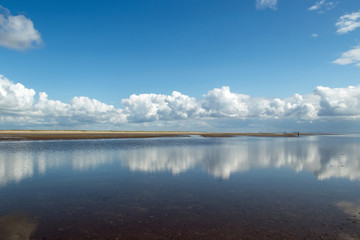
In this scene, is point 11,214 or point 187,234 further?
point 11,214

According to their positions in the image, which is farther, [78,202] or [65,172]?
[65,172]

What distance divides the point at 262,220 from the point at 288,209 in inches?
100

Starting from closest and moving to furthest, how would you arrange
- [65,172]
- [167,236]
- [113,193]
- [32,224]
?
[167,236] < [32,224] < [113,193] < [65,172]

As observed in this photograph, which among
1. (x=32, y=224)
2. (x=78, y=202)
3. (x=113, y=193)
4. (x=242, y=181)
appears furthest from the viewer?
(x=242, y=181)

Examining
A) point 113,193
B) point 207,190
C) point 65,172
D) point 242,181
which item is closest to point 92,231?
point 113,193

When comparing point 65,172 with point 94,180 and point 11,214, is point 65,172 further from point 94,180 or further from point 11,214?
point 11,214

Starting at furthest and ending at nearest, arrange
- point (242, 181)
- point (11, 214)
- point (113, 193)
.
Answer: point (242, 181), point (113, 193), point (11, 214)

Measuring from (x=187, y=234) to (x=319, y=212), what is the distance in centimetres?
745

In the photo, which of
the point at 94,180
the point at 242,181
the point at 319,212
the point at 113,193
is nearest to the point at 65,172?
the point at 94,180

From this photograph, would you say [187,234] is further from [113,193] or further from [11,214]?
[11,214]

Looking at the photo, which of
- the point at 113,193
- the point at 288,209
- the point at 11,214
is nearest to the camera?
the point at 11,214

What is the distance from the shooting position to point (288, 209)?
12641 mm

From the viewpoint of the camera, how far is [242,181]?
19.5 meters

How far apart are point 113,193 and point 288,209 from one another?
35.7ft
